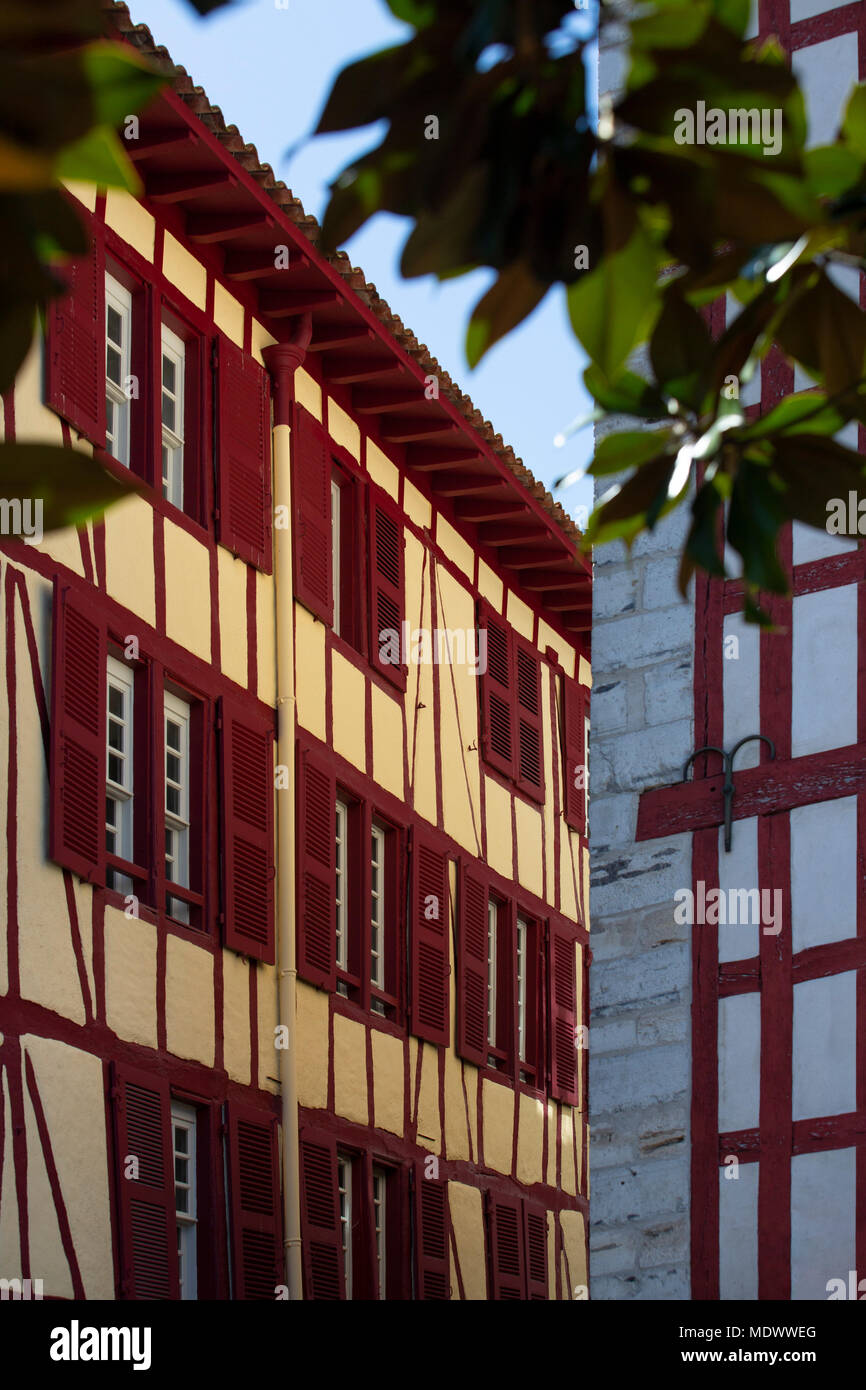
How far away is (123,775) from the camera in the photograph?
38.0 ft

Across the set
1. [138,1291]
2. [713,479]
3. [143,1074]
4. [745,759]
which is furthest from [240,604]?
[713,479]

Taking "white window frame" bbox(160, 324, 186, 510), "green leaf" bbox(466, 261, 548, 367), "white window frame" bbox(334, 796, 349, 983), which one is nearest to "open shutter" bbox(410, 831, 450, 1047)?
"white window frame" bbox(334, 796, 349, 983)

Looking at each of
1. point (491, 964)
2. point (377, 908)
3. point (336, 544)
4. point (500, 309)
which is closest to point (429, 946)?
point (377, 908)

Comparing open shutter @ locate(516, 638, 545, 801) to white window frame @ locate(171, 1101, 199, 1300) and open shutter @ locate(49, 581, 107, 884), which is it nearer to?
white window frame @ locate(171, 1101, 199, 1300)

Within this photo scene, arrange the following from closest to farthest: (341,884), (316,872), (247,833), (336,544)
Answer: (247,833)
(316,872)
(341,884)
(336,544)

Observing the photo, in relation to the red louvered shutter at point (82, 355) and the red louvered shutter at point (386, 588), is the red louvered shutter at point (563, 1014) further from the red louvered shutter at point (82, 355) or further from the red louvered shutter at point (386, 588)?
the red louvered shutter at point (82, 355)

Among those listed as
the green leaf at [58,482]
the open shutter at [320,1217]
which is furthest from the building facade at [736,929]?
the green leaf at [58,482]

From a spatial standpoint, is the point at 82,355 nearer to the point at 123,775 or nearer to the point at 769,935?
the point at 123,775

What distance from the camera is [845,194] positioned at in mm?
1921

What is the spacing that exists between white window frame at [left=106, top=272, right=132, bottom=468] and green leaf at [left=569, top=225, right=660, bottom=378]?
33.3ft

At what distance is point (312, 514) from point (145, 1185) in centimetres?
475

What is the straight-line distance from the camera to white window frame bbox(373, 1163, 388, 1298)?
14.1 meters

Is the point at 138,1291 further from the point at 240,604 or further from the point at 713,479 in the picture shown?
the point at 713,479

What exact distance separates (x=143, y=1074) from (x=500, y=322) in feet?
31.0
